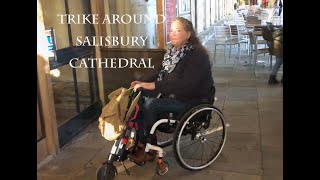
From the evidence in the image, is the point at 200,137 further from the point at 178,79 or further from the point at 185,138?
the point at 178,79

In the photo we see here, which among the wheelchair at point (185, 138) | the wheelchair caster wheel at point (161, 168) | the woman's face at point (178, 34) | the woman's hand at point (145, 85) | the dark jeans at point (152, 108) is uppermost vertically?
the woman's face at point (178, 34)

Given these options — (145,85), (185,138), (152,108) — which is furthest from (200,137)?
(145,85)

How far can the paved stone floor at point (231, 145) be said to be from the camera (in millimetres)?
1796

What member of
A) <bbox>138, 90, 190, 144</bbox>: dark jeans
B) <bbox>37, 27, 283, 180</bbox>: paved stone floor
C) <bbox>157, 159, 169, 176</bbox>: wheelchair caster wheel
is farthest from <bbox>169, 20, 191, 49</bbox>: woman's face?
<bbox>157, 159, 169, 176</bbox>: wheelchair caster wheel

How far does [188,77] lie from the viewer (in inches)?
70.1

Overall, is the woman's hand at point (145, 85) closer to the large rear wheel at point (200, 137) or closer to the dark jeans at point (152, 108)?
the dark jeans at point (152, 108)

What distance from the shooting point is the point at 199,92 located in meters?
1.85

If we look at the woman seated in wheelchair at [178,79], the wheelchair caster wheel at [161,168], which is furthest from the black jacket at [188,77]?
the wheelchair caster wheel at [161,168]

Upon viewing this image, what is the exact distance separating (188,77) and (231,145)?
0.65m

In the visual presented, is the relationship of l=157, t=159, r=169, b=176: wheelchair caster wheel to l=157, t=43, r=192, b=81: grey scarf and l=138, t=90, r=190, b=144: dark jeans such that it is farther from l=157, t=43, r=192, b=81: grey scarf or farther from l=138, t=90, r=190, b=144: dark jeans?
l=157, t=43, r=192, b=81: grey scarf

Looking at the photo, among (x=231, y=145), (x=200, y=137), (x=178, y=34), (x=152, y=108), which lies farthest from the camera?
(x=231, y=145)

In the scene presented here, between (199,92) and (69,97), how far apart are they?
Answer: 3.25ft
